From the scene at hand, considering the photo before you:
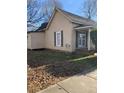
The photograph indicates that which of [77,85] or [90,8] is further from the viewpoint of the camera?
[90,8]

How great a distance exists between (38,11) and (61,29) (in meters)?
0.21

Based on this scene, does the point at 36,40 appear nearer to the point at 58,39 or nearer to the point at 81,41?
the point at 58,39

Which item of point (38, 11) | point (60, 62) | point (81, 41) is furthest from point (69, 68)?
point (38, 11)

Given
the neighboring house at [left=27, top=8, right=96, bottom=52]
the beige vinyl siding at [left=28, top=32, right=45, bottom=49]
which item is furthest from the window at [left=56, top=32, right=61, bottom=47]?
→ the beige vinyl siding at [left=28, top=32, right=45, bottom=49]

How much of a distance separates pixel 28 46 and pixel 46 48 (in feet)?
0.44

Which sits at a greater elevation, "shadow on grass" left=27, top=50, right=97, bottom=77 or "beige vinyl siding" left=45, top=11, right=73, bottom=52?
"beige vinyl siding" left=45, top=11, right=73, bottom=52

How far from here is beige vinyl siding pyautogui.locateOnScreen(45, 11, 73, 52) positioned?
148 cm

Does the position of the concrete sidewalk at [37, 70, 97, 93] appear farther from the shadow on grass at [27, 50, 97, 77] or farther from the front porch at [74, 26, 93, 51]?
the front porch at [74, 26, 93, 51]

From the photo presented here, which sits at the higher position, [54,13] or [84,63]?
[54,13]

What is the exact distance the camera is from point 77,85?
143 cm

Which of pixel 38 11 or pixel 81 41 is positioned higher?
pixel 38 11
